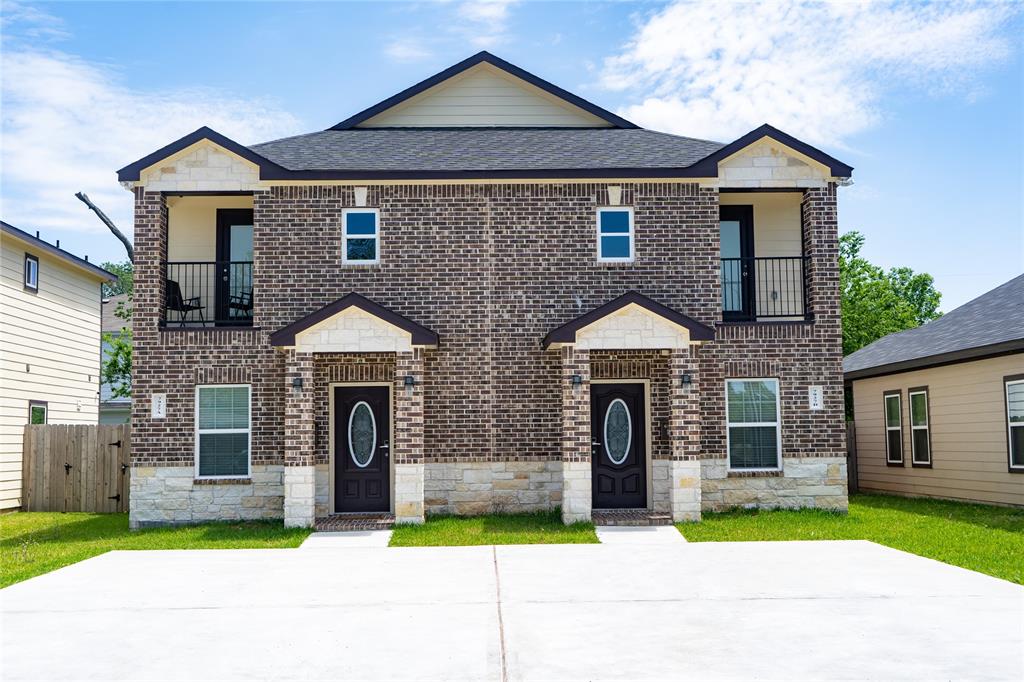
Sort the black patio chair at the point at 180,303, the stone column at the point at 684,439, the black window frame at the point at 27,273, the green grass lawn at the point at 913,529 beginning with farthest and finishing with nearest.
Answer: the black window frame at the point at 27,273 < the black patio chair at the point at 180,303 < the stone column at the point at 684,439 < the green grass lawn at the point at 913,529

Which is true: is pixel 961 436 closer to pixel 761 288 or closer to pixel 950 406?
pixel 950 406

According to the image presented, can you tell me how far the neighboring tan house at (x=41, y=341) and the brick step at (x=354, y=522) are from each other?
766 centimetres

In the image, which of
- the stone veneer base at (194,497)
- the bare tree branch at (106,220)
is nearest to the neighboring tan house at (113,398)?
the bare tree branch at (106,220)

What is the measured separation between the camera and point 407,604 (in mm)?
8797

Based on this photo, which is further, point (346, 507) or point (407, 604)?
point (346, 507)

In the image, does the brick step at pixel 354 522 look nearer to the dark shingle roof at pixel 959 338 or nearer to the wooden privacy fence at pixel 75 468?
the wooden privacy fence at pixel 75 468

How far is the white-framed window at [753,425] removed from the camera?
1499cm

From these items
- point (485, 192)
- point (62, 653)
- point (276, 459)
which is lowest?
point (62, 653)

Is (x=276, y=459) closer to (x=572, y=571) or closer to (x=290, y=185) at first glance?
(x=290, y=185)

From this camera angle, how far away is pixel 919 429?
59.3 feet

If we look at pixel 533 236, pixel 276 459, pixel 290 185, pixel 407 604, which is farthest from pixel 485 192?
pixel 407 604

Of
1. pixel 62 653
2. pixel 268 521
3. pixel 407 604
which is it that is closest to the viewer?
pixel 62 653

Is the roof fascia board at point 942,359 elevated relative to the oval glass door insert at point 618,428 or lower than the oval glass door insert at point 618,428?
elevated

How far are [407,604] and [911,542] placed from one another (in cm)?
726
